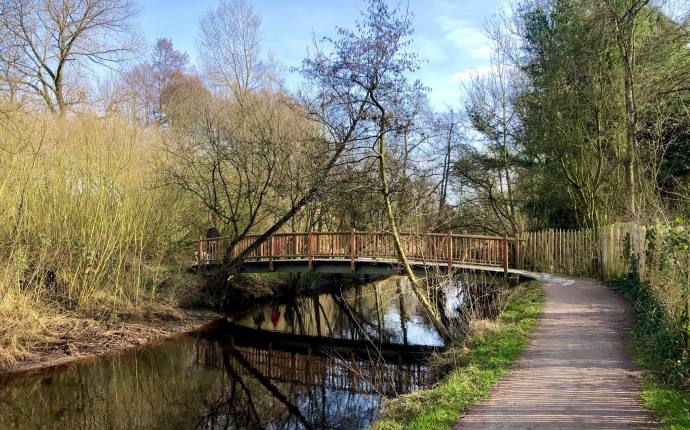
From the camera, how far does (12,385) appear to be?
934 centimetres

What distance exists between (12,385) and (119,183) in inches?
207

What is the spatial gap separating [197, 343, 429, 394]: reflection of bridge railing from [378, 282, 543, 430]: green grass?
182cm

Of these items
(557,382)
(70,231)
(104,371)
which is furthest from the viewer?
(70,231)

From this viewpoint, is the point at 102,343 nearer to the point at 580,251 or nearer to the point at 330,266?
the point at 330,266

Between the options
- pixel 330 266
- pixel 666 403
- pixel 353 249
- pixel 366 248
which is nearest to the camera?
pixel 666 403

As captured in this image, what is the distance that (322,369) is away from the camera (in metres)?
11.6

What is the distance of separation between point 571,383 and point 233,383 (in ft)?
22.7

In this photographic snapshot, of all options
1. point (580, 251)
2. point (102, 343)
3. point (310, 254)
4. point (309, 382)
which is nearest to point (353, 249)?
point (310, 254)

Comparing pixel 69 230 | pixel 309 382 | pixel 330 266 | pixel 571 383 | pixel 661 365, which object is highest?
pixel 69 230

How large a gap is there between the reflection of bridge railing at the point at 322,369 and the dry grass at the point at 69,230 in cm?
295

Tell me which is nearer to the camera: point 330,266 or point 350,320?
point 330,266

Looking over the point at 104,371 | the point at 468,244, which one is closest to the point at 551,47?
the point at 468,244

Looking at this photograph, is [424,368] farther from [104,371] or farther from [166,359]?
[104,371]

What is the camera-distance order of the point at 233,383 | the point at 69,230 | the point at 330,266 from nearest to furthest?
1. the point at 233,383
2. the point at 69,230
3. the point at 330,266
